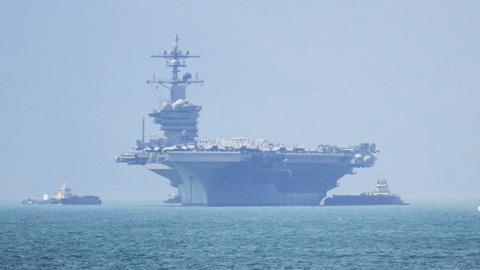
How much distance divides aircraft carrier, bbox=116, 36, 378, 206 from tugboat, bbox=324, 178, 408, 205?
9865 mm

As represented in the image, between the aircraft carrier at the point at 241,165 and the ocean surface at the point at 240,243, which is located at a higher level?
the aircraft carrier at the point at 241,165

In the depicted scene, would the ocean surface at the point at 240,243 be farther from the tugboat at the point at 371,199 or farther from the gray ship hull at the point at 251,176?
the tugboat at the point at 371,199

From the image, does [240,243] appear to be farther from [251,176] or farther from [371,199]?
[371,199]

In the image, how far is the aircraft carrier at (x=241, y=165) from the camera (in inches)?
5374

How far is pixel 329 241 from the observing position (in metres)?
79.9

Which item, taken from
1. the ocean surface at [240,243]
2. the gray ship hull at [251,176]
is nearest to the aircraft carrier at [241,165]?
the gray ship hull at [251,176]

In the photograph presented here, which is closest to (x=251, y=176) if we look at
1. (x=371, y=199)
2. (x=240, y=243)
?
(x=371, y=199)

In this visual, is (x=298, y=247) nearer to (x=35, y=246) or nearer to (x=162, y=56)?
(x=35, y=246)

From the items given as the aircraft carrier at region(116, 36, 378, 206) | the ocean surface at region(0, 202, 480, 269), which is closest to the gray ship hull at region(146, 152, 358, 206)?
the aircraft carrier at region(116, 36, 378, 206)

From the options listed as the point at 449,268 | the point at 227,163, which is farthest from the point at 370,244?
the point at 227,163

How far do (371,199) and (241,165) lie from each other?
33.7m

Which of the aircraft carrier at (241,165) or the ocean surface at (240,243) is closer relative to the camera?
the ocean surface at (240,243)

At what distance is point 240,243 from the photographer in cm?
7812

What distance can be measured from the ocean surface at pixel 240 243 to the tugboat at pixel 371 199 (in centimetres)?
4817
